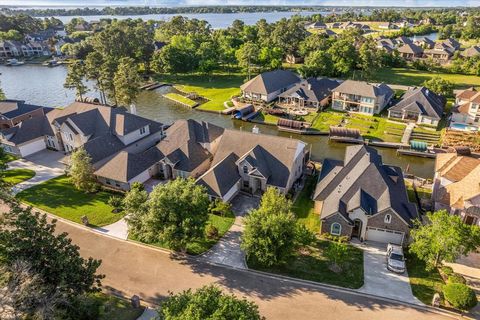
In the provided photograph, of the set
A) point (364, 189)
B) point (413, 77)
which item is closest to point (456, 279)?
point (364, 189)

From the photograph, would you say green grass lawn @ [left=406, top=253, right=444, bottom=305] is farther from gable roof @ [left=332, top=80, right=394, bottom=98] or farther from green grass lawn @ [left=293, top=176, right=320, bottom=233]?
gable roof @ [left=332, top=80, right=394, bottom=98]

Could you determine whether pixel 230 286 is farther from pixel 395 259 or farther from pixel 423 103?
pixel 423 103

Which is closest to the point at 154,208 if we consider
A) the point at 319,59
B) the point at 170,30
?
the point at 319,59

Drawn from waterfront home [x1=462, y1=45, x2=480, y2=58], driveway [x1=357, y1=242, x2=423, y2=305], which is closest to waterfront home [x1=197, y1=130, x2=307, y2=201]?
driveway [x1=357, y1=242, x2=423, y2=305]

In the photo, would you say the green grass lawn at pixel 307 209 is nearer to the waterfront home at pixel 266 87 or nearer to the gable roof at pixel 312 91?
the gable roof at pixel 312 91

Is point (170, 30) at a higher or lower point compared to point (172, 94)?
higher

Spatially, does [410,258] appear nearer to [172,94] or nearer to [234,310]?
[234,310]
